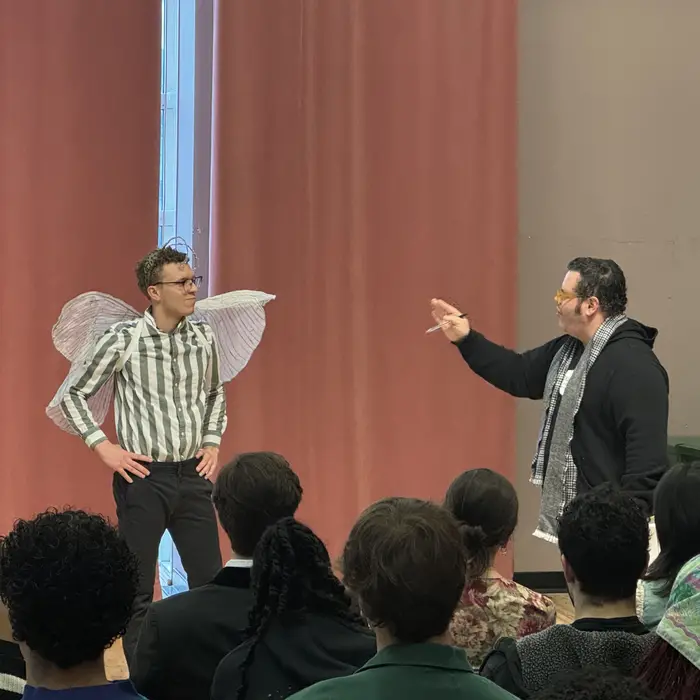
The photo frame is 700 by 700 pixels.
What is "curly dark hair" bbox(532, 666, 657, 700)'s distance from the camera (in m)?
0.92

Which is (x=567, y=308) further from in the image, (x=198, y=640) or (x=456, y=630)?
(x=198, y=640)

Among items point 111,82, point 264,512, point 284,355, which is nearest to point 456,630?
point 264,512

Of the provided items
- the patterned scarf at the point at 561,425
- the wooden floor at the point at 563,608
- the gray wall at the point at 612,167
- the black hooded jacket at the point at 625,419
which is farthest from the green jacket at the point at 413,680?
the gray wall at the point at 612,167

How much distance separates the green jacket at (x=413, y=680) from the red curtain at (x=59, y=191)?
3042 mm

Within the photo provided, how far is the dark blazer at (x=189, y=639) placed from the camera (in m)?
1.68

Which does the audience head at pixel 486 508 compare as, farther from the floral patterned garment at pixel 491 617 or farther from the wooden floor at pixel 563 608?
the wooden floor at pixel 563 608

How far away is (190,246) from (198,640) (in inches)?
106

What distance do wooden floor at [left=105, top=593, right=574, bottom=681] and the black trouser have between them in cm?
38

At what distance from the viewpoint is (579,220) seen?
459 cm

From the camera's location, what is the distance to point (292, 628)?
1.50 metres

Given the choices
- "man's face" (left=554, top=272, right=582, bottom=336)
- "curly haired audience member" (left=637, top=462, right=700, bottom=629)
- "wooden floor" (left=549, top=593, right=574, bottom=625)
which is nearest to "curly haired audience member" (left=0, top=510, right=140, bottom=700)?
"curly haired audience member" (left=637, top=462, right=700, bottom=629)

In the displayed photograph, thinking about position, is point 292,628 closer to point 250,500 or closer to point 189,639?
point 189,639

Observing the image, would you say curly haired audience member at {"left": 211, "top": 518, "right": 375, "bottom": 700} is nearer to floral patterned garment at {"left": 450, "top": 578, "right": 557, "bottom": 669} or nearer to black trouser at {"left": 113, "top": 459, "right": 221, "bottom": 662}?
floral patterned garment at {"left": 450, "top": 578, "right": 557, "bottom": 669}

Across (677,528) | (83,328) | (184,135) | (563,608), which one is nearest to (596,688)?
(677,528)
